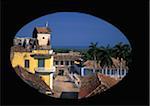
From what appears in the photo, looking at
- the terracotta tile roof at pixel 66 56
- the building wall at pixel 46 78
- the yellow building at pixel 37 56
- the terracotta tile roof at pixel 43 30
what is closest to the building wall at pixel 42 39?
the yellow building at pixel 37 56

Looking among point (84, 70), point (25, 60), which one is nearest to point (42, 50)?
point (25, 60)

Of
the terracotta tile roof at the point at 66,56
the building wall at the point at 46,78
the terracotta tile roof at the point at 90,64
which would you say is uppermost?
the terracotta tile roof at the point at 66,56

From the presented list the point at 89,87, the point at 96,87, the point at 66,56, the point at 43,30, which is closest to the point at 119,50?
the point at 66,56

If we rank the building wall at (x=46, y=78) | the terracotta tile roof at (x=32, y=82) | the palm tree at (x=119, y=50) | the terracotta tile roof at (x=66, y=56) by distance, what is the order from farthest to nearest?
the terracotta tile roof at (x=66, y=56)
the palm tree at (x=119, y=50)
the building wall at (x=46, y=78)
the terracotta tile roof at (x=32, y=82)

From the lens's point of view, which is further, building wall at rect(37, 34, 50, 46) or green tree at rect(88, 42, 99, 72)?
green tree at rect(88, 42, 99, 72)

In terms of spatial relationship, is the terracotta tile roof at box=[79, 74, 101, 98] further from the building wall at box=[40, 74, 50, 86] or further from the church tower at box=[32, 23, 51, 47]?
the church tower at box=[32, 23, 51, 47]

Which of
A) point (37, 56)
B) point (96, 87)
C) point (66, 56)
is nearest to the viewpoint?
point (96, 87)

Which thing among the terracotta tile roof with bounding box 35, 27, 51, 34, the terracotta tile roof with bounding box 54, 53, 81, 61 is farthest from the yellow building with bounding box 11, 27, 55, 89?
the terracotta tile roof with bounding box 54, 53, 81, 61

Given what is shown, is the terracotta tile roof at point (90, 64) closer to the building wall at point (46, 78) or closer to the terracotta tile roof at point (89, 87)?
→ the building wall at point (46, 78)

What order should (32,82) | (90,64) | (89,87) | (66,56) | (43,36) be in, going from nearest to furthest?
(32,82), (89,87), (43,36), (90,64), (66,56)

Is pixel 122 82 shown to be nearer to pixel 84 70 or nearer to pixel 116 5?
pixel 116 5

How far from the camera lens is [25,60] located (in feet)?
34.9

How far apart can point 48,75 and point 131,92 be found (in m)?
8.00

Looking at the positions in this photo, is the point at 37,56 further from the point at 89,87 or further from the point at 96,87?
the point at 96,87
